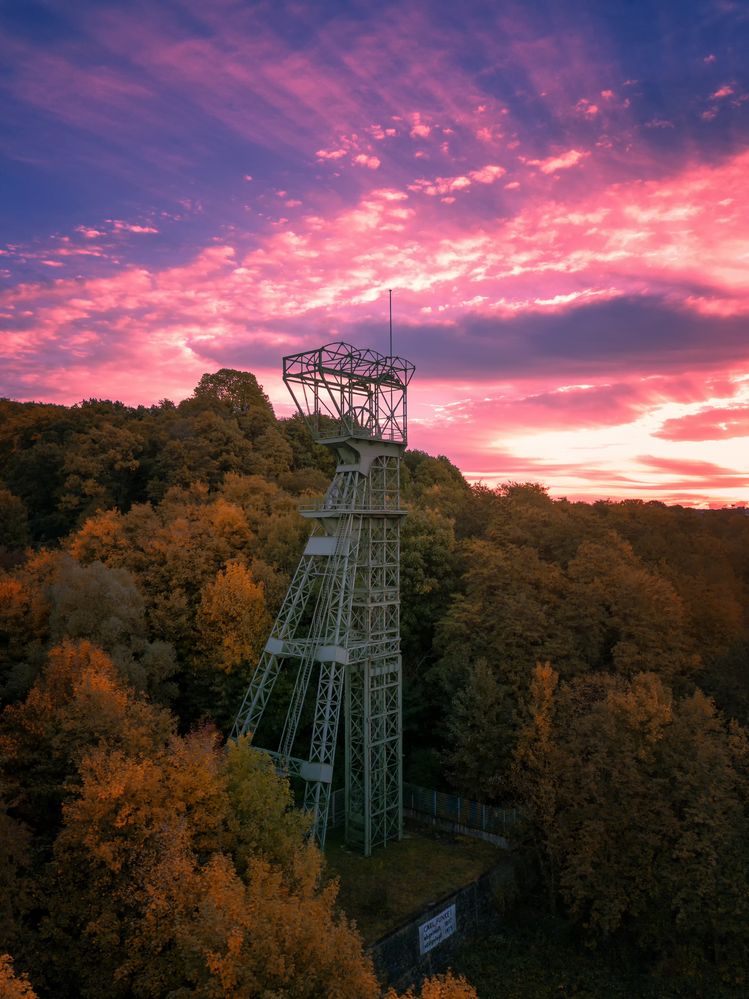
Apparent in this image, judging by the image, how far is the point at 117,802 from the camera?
1512cm

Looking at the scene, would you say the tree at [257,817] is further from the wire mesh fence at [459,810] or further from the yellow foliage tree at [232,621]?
the yellow foliage tree at [232,621]

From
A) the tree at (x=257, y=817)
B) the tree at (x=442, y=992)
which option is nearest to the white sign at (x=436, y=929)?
the tree at (x=257, y=817)

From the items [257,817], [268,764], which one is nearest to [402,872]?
[268,764]

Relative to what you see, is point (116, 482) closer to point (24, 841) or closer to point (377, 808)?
point (377, 808)

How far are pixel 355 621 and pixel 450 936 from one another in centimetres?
999

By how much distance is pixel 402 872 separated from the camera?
21172 millimetres

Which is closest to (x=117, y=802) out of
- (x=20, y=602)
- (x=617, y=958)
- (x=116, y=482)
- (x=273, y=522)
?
(x=20, y=602)

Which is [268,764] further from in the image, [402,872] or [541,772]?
[541,772]

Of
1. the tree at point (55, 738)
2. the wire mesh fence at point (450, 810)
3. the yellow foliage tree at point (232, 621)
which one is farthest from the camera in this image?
the yellow foliage tree at point (232, 621)

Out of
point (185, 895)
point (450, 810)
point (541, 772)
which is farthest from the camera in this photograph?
point (450, 810)

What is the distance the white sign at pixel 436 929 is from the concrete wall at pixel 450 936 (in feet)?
0.29

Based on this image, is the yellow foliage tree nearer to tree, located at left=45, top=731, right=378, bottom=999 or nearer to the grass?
the grass

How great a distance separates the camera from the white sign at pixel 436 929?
1873 cm

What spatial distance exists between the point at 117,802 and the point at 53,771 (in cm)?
363
